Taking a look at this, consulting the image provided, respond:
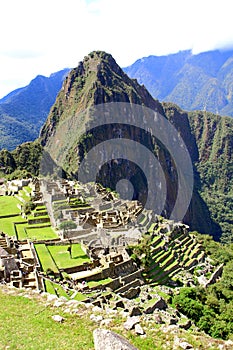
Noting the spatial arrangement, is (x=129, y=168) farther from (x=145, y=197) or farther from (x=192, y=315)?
(x=192, y=315)

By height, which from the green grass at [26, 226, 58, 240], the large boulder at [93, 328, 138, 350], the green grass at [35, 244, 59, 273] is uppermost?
the large boulder at [93, 328, 138, 350]

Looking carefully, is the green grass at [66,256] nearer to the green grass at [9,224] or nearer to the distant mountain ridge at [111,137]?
the green grass at [9,224]

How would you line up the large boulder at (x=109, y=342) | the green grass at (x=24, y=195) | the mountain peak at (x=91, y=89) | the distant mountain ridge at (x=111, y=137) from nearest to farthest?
the large boulder at (x=109, y=342), the green grass at (x=24, y=195), the distant mountain ridge at (x=111, y=137), the mountain peak at (x=91, y=89)

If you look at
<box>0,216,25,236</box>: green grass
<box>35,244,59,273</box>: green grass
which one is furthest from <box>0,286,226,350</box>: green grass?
<box>0,216,25,236</box>: green grass

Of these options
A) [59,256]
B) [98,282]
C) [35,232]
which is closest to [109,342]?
[98,282]

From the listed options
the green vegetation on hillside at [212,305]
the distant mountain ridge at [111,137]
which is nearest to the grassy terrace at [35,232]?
the green vegetation on hillside at [212,305]

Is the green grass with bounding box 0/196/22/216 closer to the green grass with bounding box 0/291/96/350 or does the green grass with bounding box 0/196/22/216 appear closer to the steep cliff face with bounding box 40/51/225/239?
the green grass with bounding box 0/291/96/350

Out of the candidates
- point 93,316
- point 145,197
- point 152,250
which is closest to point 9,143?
point 145,197
